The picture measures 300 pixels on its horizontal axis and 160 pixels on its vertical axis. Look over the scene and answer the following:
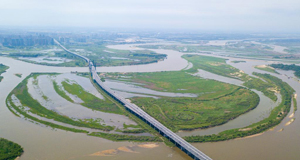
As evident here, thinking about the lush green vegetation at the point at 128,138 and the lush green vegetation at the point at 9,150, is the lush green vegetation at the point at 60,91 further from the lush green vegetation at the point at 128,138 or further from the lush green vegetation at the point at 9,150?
the lush green vegetation at the point at 128,138

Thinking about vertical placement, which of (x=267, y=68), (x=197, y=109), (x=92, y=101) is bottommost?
(x=92, y=101)

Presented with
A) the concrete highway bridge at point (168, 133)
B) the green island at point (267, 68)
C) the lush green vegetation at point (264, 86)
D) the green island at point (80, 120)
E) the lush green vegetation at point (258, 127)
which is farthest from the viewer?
the green island at point (267, 68)

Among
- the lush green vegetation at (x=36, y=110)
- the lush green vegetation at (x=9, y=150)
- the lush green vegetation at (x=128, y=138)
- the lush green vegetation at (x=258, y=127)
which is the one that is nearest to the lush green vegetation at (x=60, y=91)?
the lush green vegetation at (x=36, y=110)

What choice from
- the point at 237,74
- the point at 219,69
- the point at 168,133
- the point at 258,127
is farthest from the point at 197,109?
the point at 219,69

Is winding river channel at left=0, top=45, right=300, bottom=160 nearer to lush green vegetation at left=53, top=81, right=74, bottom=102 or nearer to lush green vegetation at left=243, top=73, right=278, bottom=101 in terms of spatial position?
lush green vegetation at left=53, top=81, right=74, bottom=102

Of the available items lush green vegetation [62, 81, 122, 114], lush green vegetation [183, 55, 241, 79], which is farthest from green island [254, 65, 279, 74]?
lush green vegetation [62, 81, 122, 114]

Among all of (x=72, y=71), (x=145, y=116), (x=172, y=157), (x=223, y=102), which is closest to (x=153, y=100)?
(x=145, y=116)

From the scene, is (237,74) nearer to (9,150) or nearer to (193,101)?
(193,101)

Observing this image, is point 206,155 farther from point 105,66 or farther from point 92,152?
point 105,66
